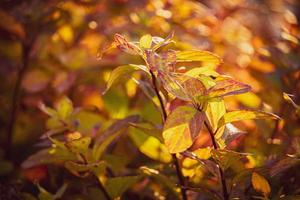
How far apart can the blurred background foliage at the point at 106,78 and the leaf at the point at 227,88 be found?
9.9 inches

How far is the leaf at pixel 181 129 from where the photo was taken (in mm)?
709

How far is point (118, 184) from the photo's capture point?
0.92 meters

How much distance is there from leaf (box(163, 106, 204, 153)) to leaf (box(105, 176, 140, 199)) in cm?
22

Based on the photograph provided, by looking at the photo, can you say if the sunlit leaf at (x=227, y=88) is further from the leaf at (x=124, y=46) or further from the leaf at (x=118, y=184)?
the leaf at (x=118, y=184)

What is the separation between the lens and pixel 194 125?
72 centimetres

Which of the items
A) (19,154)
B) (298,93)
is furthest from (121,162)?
(298,93)

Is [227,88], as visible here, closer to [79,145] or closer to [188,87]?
[188,87]

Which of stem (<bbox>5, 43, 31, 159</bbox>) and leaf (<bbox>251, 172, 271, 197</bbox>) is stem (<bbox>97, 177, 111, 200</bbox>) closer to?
leaf (<bbox>251, 172, 271, 197</bbox>)

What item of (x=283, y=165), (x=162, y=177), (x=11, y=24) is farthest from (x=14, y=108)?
(x=283, y=165)

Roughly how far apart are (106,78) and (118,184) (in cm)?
52

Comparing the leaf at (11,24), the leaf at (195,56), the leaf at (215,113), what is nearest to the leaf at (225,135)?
the leaf at (215,113)

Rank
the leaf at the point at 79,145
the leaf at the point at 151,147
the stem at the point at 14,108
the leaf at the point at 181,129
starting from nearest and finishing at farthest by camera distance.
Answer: the leaf at the point at 181,129 < the leaf at the point at 79,145 < the leaf at the point at 151,147 < the stem at the point at 14,108

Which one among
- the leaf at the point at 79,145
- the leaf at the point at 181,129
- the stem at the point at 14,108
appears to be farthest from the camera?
the stem at the point at 14,108

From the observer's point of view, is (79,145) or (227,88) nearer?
(227,88)
